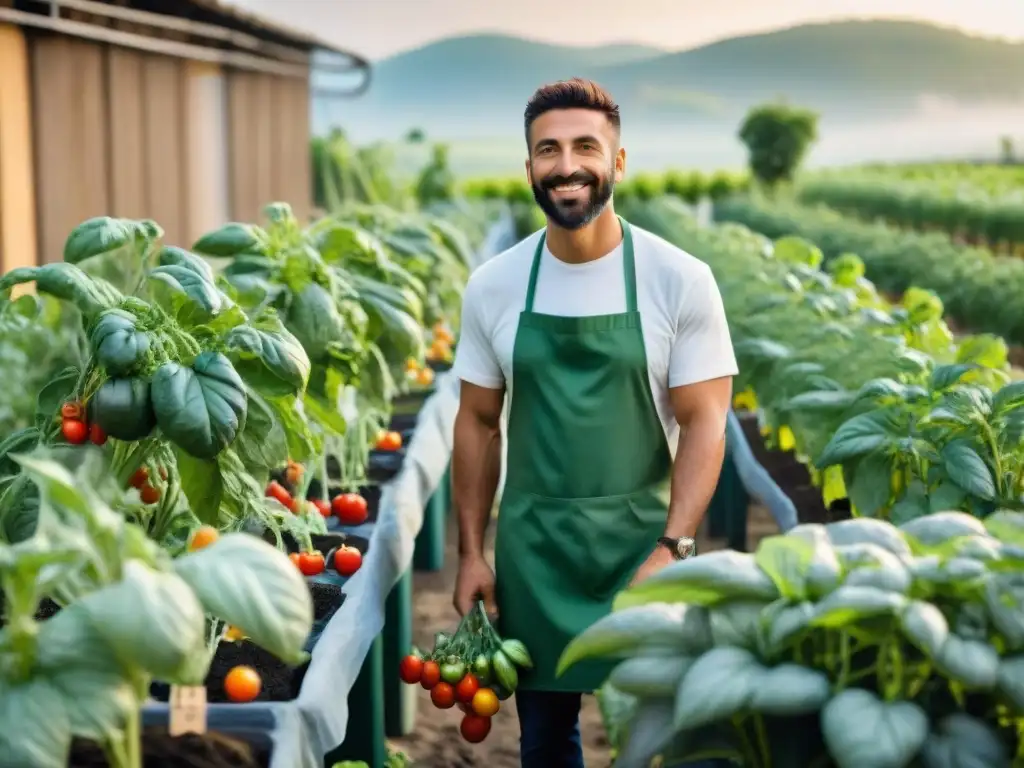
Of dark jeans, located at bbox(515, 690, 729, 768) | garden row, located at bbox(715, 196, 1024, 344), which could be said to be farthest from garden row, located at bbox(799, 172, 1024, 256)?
dark jeans, located at bbox(515, 690, 729, 768)

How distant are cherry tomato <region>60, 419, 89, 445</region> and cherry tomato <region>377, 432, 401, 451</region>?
7.11ft

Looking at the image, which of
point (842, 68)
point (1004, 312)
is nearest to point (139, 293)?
point (1004, 312)

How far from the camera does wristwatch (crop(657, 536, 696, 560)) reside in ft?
7.97

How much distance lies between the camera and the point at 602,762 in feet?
12.4

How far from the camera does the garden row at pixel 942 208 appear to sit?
1680 centimetres

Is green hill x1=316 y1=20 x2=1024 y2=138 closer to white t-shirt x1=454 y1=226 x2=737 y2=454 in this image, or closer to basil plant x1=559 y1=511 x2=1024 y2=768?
white t-shirt x1=454 y1=226 x2=737 y2=454

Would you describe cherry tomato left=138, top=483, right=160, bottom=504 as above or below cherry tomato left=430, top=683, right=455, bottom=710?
above

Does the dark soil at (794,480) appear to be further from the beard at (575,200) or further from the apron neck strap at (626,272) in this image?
the beard at (575,200)

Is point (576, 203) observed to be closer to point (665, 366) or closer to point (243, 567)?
point (665, 366)

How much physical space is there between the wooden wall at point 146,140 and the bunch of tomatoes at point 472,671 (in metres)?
4.11

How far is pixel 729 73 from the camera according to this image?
12269cm

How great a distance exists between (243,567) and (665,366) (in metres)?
1.21

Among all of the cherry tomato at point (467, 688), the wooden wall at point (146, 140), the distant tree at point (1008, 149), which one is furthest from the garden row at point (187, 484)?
the distant tree at point (1008, 149)

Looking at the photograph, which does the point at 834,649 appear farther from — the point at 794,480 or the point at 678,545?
the point at 794,480
